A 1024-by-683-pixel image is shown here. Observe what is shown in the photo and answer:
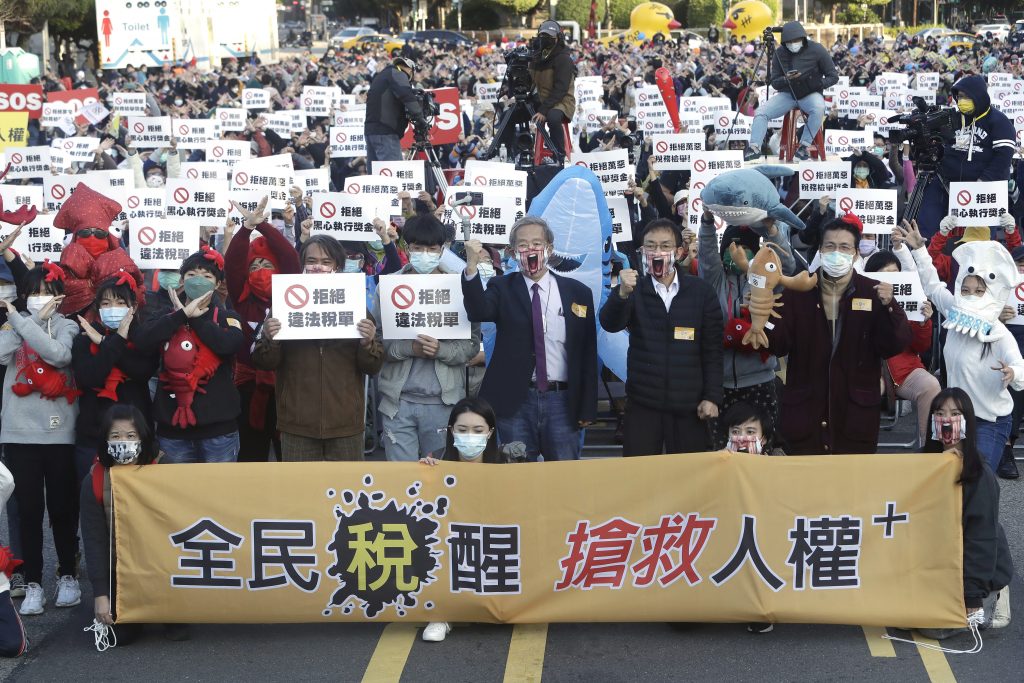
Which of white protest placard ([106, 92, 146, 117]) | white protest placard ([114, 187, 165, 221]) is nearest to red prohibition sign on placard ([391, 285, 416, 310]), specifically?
white protest placard ([114, 187, 165, 221])

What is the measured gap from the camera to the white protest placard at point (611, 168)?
1166 centimetres

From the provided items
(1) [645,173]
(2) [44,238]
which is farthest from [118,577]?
(1) [645,173]

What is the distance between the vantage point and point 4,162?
15.4 meters

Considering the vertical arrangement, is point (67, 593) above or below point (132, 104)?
below

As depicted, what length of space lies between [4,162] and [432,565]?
1096cm

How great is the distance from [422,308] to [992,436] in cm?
325

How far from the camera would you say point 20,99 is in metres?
19.2

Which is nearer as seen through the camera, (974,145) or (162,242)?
(162,242)

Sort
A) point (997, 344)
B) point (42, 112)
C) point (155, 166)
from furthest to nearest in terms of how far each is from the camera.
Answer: point (42, 112), point (155, 166), point (997, 344)

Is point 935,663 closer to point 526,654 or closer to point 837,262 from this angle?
point 526,654

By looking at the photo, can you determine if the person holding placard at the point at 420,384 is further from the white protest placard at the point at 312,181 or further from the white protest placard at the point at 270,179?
the white protest placard at the point at 312,181

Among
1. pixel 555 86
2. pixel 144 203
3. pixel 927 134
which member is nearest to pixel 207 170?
pixel 144 203

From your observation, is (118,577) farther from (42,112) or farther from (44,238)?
(42,112)

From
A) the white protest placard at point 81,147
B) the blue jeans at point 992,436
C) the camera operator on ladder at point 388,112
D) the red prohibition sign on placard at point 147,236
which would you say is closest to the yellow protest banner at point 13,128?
the white protest placard at point 81,147
